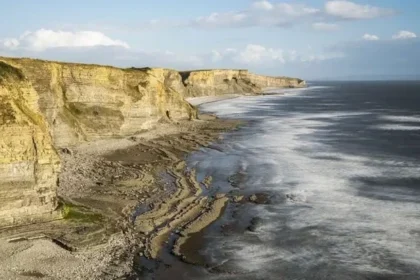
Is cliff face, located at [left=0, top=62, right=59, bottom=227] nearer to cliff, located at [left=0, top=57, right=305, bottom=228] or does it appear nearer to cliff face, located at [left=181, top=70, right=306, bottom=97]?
cliff, located at [left=0, top=57, right=305, bottom=228]

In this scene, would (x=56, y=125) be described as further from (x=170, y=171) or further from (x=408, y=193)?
(x=408, y=193)

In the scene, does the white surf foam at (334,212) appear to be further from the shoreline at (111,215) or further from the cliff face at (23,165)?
the cliff face at (23,165)

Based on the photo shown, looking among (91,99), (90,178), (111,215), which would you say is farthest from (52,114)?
(111,215)

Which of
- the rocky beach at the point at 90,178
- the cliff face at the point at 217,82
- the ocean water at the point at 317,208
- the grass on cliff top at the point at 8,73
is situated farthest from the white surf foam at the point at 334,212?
the cliff face at the point at 217,82

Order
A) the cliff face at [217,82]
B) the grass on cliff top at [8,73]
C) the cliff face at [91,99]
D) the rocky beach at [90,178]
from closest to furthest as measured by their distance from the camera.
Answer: the rocky beach at [90,178] < the grass on cliff top at [8,73] < the cliff face at [91,99] < the cliff face at [217,82]

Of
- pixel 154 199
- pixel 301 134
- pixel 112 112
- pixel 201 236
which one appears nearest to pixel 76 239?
pixel 201 236

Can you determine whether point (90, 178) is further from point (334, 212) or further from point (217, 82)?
point (217, 82)
